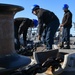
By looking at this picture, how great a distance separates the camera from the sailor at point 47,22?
7641 mm

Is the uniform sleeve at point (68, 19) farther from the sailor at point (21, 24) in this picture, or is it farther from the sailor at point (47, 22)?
the sailor at point (47, 22)

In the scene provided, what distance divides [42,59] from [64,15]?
18.6 ft

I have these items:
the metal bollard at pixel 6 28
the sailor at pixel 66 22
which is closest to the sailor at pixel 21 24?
the sailor at pixel 66 22

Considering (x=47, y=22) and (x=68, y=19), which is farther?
(x=68, y=19)

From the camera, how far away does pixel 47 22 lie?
314 inches

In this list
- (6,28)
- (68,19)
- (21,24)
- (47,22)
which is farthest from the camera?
(21,24)

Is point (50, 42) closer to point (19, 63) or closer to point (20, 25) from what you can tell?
point (20, 25)

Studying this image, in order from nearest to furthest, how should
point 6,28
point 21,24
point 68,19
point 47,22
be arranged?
point 6,28 → point 47,22 → point 68,19 → point 21,24

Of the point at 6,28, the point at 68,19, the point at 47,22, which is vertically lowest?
the point at 6,28

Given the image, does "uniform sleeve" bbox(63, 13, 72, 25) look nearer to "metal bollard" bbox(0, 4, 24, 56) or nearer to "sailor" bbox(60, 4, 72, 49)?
"sailor" bbox(60, 4, 72, 49)

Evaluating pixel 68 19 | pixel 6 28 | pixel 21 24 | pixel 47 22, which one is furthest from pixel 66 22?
pixel 6 28

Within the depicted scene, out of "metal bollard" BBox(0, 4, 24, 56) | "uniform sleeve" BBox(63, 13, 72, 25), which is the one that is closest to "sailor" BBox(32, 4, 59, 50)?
"uniform sleeve" BBox(63, 13, 72, 25)

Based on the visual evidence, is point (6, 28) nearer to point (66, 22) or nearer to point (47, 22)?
point (47, 22)

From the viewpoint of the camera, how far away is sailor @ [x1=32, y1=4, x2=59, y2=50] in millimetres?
7641
